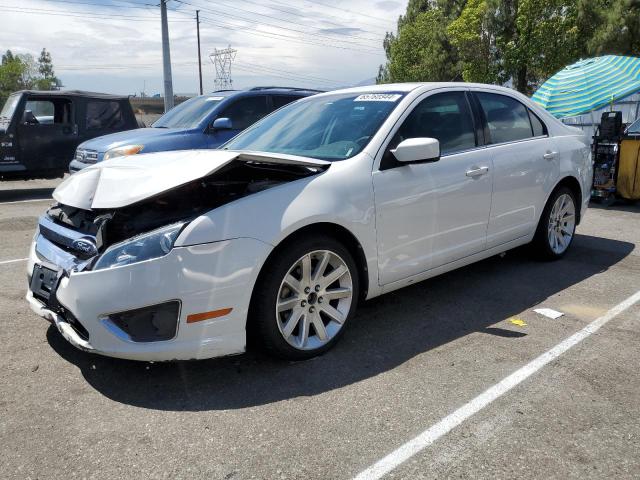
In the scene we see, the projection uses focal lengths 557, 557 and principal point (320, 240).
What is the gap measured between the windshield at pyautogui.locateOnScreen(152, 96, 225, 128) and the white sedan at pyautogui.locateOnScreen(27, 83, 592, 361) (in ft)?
13.8

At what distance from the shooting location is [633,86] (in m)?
11.6

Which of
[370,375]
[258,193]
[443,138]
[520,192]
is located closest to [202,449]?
[370,375]

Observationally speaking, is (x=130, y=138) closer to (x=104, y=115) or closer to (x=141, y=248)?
(x=104, y=115)

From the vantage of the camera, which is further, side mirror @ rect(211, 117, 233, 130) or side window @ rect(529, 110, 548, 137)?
side mirror @ rect(211, 117, 233, 130)

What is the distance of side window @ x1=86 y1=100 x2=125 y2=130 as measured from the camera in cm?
1104

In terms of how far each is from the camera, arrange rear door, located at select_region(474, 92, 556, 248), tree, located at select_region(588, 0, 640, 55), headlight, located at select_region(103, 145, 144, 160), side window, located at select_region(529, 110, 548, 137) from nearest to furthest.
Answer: rear door, located at select_region(474, 92, 556, 248)
side window, located at select_region(529, 110, 548, 137)
headlight, located at select_region(103, 145, 144, 160)
tree, located at select_region(588, 0, 640, 55)

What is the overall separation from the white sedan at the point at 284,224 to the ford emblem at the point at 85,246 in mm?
11

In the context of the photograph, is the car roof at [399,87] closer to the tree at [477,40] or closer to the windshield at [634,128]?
the windshield at [634,128]

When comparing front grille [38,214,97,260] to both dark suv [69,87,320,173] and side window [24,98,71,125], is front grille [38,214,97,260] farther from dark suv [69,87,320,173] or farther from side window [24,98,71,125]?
side window [24,98,71,125]

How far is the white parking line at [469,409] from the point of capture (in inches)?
92.2

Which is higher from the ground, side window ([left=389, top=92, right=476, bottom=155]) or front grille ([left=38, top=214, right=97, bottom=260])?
side window ([left=389, top=92, right=476, bottom=155])

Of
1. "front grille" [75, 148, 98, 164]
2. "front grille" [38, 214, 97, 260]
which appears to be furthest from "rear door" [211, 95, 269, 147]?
"front grille" [38, 214, 97, 260]

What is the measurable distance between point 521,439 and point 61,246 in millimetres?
2666

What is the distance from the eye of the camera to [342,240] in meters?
A: 3.45
